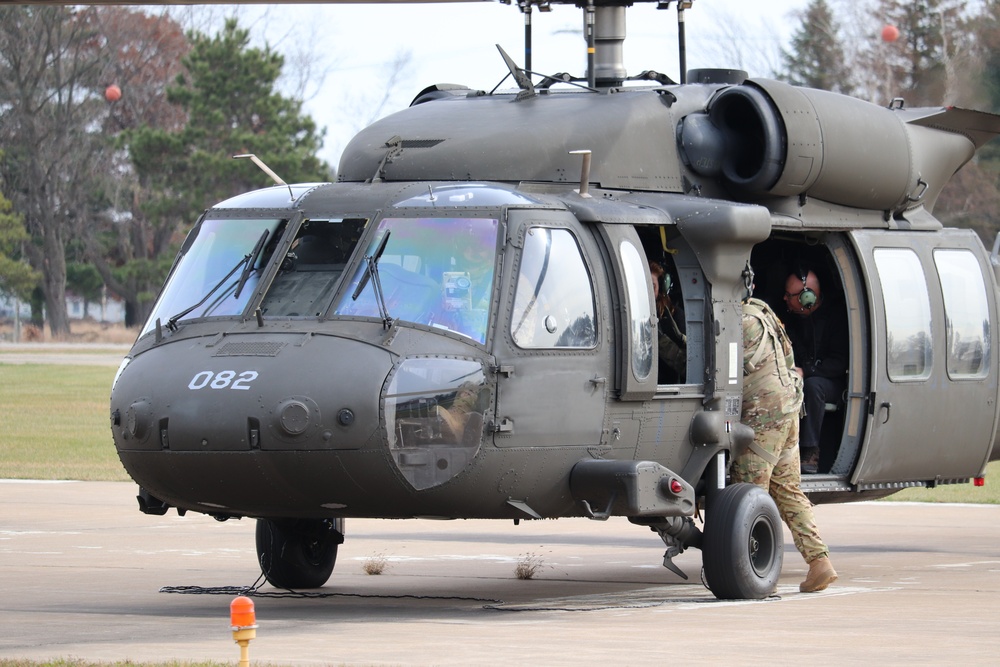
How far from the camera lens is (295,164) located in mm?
55750

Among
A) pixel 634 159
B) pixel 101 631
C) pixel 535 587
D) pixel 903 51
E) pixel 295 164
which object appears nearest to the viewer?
pixel 101 631

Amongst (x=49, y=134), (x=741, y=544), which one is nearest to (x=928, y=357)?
(x=741, y=544)

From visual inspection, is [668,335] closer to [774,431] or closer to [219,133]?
[774,431]

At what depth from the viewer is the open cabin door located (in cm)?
1286

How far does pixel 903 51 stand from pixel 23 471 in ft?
110

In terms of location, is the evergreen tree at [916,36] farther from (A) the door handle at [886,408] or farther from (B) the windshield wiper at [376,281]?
(B) the windshield wiper at [376,281]

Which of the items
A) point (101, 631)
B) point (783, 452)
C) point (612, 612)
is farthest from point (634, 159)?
point (101, 631)

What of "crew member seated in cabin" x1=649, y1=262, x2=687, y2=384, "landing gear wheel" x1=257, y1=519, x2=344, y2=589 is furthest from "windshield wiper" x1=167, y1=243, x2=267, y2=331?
"crew member seated in cabin" x1=649, y1=262, x2=687, y2=384

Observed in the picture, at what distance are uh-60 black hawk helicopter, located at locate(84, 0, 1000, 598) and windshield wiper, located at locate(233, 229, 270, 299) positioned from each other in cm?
2

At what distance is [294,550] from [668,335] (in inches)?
117

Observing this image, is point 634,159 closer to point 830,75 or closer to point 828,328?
point 828,328

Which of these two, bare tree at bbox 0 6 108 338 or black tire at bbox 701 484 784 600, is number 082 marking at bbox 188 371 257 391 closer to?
black tire at bbox 701 484 784 600

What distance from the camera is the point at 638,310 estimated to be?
1105cm

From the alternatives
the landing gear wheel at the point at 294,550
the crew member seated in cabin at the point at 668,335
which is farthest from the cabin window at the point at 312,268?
the landing gear wheel at the point at 294,550
